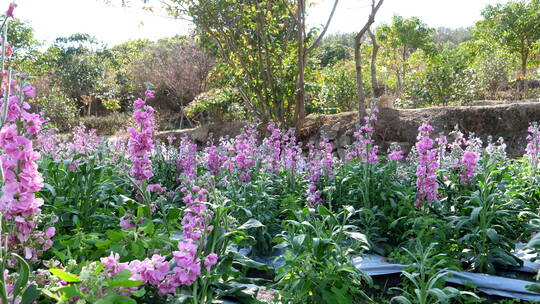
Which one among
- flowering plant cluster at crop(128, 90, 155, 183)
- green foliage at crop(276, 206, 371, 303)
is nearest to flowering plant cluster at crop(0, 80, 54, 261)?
flowering plant cluster at crop(128, 90, 155, 183)

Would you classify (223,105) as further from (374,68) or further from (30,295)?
(30,295)

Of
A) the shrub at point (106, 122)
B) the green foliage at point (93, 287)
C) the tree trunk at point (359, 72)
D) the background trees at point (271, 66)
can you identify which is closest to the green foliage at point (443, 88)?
the background trees at point (271, 66)

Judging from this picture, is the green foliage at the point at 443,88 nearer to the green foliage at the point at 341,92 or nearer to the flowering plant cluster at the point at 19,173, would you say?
the green foliage at the point at 341,92

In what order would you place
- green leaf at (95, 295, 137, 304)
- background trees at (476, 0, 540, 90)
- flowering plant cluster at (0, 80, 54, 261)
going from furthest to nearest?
1. background trees at (476, 0, 540, 90)
2. flowering plant cluster at (0, 80, 54, 261)
3. green leaf at (95, 295, 137, 304)

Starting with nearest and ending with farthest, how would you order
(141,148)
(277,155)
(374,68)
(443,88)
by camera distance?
(141,148), (277,155), (374,68), (443,88)

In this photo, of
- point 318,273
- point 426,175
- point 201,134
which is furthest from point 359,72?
point 318,273

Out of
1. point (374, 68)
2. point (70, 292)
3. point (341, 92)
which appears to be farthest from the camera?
point (341, 92)

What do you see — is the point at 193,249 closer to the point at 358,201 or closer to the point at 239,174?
the point at 239,174

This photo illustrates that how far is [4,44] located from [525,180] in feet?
13.0

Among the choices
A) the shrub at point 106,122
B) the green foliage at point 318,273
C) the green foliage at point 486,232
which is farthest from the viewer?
the shrub at point 106,122

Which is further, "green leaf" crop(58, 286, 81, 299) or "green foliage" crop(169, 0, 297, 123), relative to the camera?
"green foliage" crop(169, 0, 297, 123)

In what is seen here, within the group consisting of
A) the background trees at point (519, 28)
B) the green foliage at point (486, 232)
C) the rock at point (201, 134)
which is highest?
the background trees at point (519, 28)

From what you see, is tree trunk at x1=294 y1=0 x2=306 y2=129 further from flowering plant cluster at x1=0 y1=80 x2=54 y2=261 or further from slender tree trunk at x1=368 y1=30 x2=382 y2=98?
flowering plant cluster at x1=0 y1=80 x2=54 y2=261

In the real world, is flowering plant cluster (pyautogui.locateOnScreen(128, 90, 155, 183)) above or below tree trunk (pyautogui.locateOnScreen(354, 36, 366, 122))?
below
